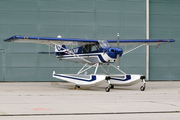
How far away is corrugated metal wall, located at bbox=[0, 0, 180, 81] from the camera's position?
21.7m

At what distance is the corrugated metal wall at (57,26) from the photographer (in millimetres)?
21719

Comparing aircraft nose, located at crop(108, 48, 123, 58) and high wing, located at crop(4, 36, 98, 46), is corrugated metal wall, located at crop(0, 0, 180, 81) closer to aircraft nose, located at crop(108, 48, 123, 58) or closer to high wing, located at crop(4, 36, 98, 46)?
high wing, located at crop(4, 36, 98, 46)

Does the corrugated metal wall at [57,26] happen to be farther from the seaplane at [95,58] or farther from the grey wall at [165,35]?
the seaplane at [95,58]

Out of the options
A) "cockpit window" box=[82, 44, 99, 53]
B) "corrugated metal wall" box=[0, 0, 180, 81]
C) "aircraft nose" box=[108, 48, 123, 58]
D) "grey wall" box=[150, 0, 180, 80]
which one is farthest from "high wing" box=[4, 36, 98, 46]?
"grey wall" box=[150, 0, 180, 80]

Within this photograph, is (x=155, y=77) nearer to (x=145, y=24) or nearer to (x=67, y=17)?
(x=145, y=24)

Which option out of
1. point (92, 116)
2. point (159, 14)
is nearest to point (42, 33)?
point (159, 14)

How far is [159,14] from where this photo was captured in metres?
23.5

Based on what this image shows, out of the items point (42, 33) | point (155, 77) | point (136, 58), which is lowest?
A: point (155, 77)

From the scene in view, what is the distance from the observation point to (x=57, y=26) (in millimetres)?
22047

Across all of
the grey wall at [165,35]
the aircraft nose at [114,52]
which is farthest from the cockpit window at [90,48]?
the grey wall at [165,35]

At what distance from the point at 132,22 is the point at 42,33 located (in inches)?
288

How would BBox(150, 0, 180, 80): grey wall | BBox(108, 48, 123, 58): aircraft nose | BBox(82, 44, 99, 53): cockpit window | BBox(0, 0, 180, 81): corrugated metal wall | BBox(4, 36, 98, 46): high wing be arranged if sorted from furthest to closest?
BBox(150, 0, 180, 80): grey wall, BBox(0, 0, 180, 81): corrugated metal wall, BBox(82, 44, 99, 53): cockpit window, BBox(4, 36, 98, 46): high wing, BBox(108, 48, 123, 58): aircraft nose

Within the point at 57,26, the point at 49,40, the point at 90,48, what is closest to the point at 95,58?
the point at 90,48

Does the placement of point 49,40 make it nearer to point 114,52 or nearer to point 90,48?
point 90,48
